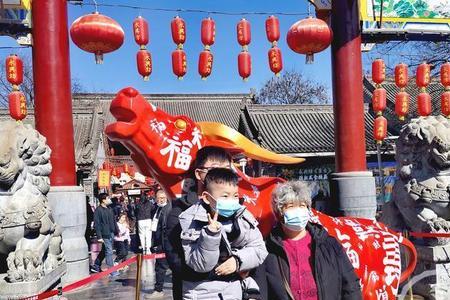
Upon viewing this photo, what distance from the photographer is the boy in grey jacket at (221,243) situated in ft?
6.81

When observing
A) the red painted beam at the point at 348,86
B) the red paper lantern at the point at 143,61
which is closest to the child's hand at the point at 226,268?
the red painted beam at the point at 348,86

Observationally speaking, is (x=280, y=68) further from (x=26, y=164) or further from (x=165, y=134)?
(x=165, y=134)

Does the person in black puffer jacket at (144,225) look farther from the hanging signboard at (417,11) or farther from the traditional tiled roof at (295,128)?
the traditional tiled roof at (295,128)

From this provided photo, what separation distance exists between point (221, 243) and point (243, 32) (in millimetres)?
7493

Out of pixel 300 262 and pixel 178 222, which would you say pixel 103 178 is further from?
pixel 300 262

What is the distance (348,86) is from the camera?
845cm

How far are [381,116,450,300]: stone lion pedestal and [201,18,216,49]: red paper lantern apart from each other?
5057mm

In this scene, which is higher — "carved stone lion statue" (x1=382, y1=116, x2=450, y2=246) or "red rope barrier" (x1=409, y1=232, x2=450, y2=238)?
"carved stone lion statue" (x1=382, y1=116, x2=450, y2=246)

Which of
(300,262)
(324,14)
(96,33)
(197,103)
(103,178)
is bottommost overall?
(103,178)

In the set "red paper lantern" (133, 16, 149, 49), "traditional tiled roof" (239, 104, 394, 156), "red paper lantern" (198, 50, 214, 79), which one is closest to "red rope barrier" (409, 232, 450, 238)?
"red paper lantern" (198, 50, 214, 79)

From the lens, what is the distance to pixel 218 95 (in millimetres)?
31500

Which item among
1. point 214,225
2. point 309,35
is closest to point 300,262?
point 214,225

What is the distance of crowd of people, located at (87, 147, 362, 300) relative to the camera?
82.3 inches

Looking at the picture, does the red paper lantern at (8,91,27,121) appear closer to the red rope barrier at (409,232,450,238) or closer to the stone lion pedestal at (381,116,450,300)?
the stone lion pedestal at (381,116,450,300)
